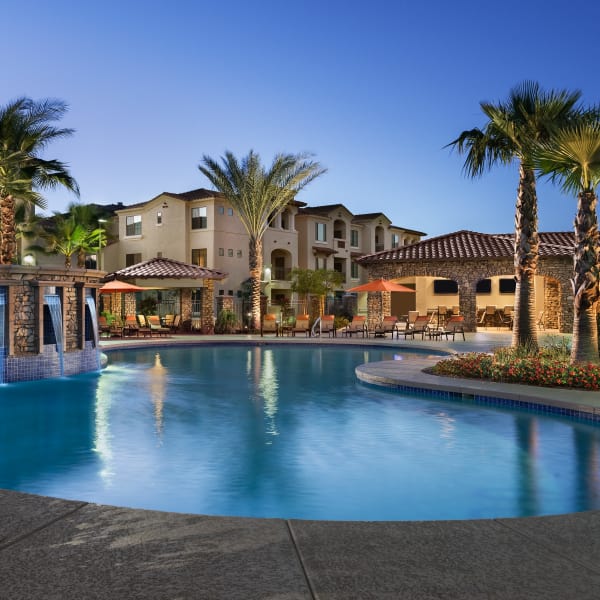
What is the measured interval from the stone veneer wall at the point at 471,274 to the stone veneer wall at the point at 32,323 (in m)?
18.7

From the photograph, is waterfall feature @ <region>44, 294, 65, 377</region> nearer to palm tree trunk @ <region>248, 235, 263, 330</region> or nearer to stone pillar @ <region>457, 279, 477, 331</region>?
palm tree trunk @ <region>248, 235, 263, 330</region>

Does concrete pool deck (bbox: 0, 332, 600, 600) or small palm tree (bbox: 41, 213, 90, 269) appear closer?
concrete pool deck (bbox: 0, 332, 600, 600)

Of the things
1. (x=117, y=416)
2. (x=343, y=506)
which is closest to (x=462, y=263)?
(x=117, y=416)

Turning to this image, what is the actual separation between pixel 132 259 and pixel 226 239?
7.36m

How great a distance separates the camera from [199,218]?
38531 millimetres

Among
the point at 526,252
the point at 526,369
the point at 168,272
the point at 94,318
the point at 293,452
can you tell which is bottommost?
the point at 293,452

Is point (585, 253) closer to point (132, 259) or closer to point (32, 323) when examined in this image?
point (32, 323)

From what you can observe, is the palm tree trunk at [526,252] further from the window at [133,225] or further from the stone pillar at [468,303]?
the window at [133,225]

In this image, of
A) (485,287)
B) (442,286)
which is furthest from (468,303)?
(442,286)

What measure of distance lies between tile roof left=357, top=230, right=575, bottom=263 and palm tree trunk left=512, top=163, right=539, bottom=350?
15.3 metres

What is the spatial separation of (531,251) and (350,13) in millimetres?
11003

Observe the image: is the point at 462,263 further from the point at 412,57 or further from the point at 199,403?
the point at 199,403

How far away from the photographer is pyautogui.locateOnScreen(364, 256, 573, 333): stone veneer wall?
29.6m

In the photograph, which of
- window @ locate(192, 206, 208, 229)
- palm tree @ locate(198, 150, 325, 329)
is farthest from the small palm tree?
palm tree @ locate(198, 150, 325, 329)
